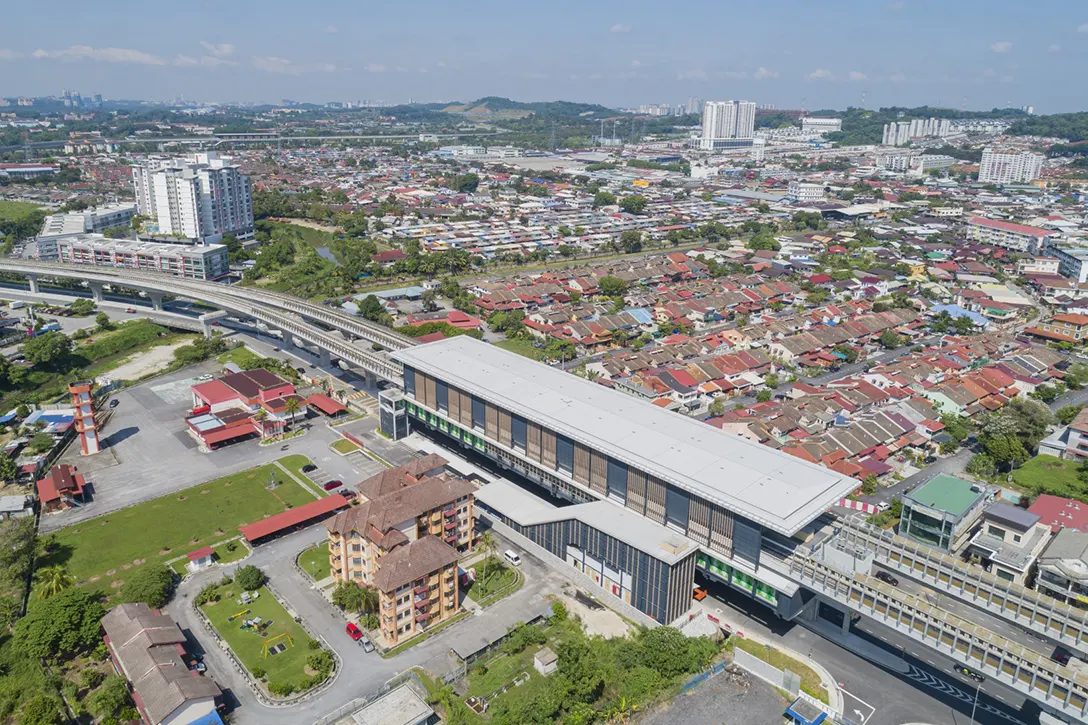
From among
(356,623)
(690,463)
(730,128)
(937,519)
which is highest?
(730,128)

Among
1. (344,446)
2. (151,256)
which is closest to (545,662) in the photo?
(344,446)

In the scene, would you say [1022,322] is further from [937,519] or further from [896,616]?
[896,616]

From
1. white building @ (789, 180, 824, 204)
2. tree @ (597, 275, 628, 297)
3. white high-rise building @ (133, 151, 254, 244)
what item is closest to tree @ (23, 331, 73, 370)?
white high-rise building @ (133, 151, 254, 244)

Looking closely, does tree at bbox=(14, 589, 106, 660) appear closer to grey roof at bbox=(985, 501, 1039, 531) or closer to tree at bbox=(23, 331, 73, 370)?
tree at bbox=(23, 331, 73, 370)

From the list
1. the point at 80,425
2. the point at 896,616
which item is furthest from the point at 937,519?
the point at 80,425

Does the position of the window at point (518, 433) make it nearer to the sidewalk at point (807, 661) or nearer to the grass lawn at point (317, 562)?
the grass lawn at point (317, 562)
